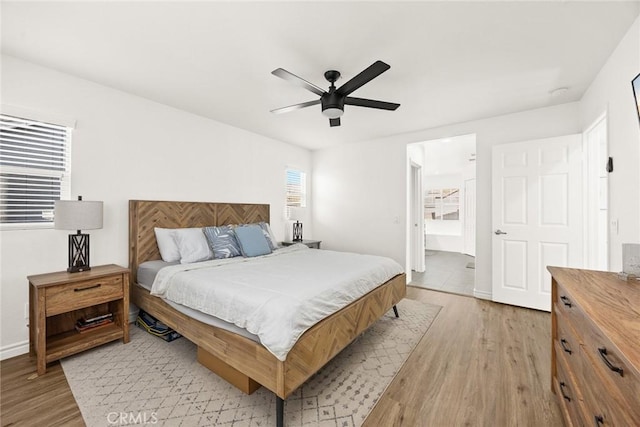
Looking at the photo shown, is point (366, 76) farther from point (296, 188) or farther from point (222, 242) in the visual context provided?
point (296, 188)

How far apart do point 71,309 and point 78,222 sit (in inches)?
28.9

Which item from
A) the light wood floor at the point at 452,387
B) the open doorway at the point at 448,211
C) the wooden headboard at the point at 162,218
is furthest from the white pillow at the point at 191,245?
the open doorway at the point at 448,211

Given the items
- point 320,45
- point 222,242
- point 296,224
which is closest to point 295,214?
point 296,224

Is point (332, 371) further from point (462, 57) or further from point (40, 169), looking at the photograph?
point (40, 169)

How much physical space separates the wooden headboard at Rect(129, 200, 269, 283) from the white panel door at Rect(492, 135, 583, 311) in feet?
12.4

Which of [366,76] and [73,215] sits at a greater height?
[366,76]

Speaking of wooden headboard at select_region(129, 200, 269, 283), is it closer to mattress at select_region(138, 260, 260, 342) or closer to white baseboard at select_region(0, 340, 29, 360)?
mattress at select_region(138, 260, 260, 342)

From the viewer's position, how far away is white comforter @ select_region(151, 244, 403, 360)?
1.58 metres

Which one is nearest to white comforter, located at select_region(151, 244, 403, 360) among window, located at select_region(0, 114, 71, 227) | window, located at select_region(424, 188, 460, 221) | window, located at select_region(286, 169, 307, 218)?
window, located at select_region(0, 114, 71, 227)

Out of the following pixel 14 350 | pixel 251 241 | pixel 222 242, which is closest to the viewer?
pixel 14 350

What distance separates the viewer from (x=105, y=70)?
8.13 ft

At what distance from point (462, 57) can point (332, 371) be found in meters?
2.88

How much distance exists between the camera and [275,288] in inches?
74.6

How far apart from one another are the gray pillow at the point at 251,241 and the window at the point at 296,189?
1.68m
